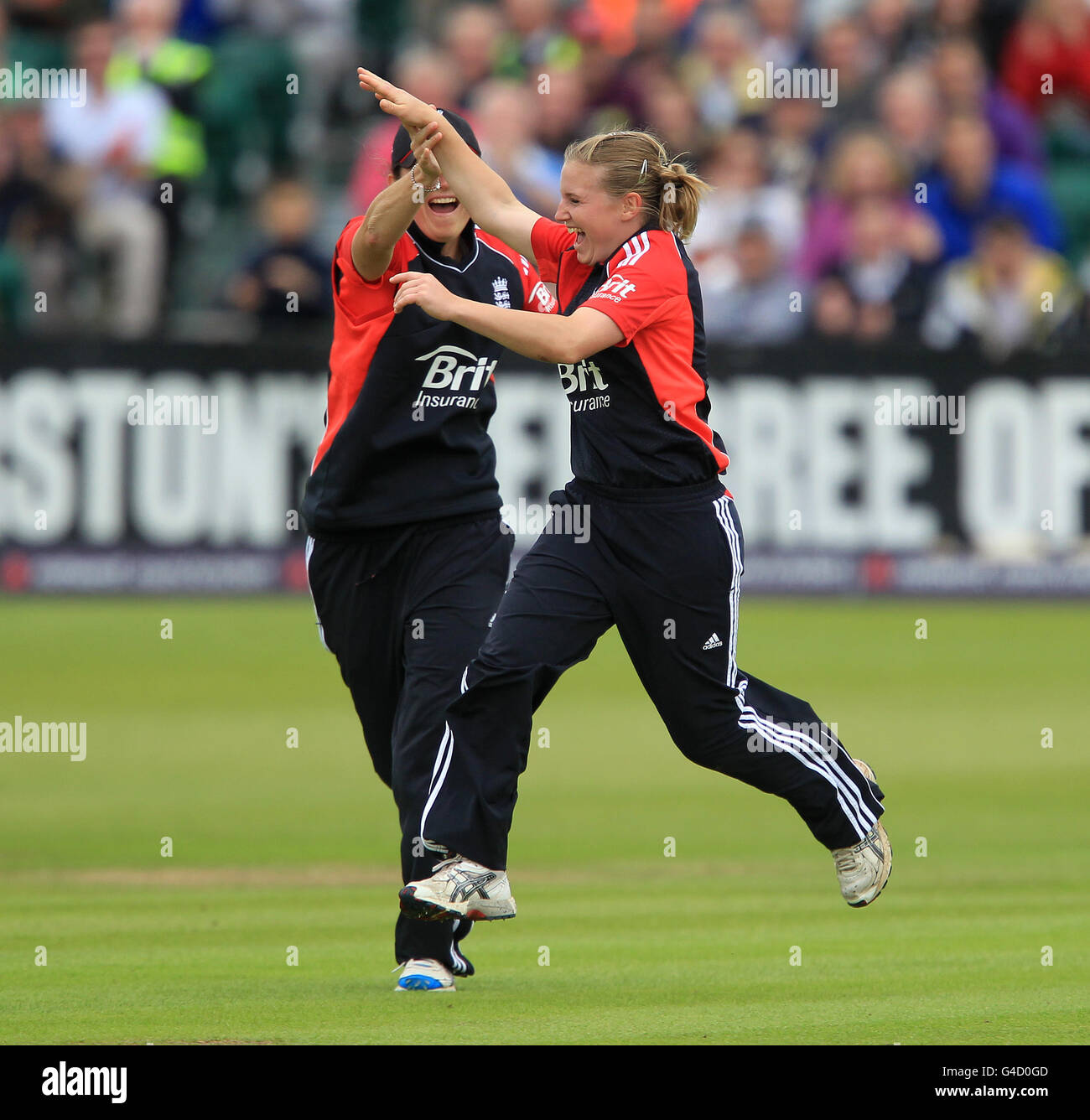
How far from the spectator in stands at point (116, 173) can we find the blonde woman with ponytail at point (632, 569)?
37.8 ft

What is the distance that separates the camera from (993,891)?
9266 millimetres

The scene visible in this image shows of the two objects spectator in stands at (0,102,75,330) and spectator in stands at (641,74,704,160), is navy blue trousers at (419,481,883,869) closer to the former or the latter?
spectator in stands at (0,102,75,330)

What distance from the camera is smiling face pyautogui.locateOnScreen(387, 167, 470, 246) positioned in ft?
23.9

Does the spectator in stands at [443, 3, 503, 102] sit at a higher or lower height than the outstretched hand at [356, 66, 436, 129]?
higher

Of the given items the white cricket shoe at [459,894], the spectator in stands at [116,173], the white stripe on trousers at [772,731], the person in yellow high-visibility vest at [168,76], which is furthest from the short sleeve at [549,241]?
the person in yellow high-visibility vest at [168,76]

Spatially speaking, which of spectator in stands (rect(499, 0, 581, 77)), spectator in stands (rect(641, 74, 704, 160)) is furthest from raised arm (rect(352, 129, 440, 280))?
spectator in stands (rect(499, 0, 581, 77))

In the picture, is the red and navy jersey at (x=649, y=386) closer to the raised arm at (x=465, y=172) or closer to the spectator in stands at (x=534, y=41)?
the raised arm at (x=465, y=172)

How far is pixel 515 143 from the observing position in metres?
17.2

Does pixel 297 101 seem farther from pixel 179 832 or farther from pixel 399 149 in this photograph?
pixel 399 149

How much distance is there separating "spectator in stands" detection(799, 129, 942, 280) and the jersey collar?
11.2 metres

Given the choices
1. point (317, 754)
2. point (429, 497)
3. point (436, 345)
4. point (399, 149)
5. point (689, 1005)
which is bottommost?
point (689, 1005)

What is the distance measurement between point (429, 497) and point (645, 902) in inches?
98.3

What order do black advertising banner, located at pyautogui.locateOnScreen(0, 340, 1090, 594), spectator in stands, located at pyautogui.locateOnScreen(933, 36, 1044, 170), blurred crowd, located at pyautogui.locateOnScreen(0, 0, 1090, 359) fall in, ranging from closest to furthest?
black advertising banner, located at pyautogui.locateOnScreen(0, 340, 1090, 594) → blurred crowd, located at pyautogui.locateOnScreen(0, 0, 1090, 359) → spectator in stands, located at pyautogui.locateOnScreen(933, 36, 1044, 170)

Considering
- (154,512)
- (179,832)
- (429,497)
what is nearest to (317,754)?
(179,832)
